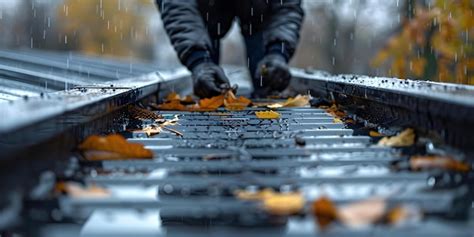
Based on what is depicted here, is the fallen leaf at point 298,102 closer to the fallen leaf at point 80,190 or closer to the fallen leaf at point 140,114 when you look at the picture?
the fallen leaf at point 140,114

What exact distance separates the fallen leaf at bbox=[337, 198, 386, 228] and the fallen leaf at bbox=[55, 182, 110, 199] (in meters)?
0.64

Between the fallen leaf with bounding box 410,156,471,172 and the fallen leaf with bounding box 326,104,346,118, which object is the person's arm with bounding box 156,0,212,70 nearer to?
the fallen leaf with bounding box 326,104,346,118

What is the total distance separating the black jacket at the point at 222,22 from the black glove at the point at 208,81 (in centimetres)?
18

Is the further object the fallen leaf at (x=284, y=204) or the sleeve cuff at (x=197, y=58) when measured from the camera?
the sleeve cuff at (x=197, y=58)

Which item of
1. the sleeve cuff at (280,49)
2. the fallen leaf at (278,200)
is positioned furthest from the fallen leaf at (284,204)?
the sleeve cuff at (280,49)

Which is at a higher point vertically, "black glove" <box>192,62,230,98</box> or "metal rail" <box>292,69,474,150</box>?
"black glove" <box>192,62,230,98</box>

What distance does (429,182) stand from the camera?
171 cm

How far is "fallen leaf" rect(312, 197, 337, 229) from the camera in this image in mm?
1417

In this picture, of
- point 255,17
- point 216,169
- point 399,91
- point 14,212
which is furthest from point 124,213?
point 255,17

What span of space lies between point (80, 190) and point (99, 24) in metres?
40.8

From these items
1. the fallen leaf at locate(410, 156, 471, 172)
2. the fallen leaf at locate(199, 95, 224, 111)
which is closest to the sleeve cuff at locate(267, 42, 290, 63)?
the fallen leaf at locate(199, 95, 224, 111)

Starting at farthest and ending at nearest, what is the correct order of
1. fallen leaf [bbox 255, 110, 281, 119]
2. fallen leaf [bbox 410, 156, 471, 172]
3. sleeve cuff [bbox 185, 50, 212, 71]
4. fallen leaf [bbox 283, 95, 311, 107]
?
sleeve cuff [bbox 185, 50, 212, 71]
fallen leaf [bbox 283, 95, 311, 107]
fallen leaf [bbox 255, 110, 281, 119]
fallen leaf [bbox 410, 156, 471, 172]

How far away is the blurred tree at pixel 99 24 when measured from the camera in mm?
40188

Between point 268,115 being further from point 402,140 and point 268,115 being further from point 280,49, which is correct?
point 280,49
